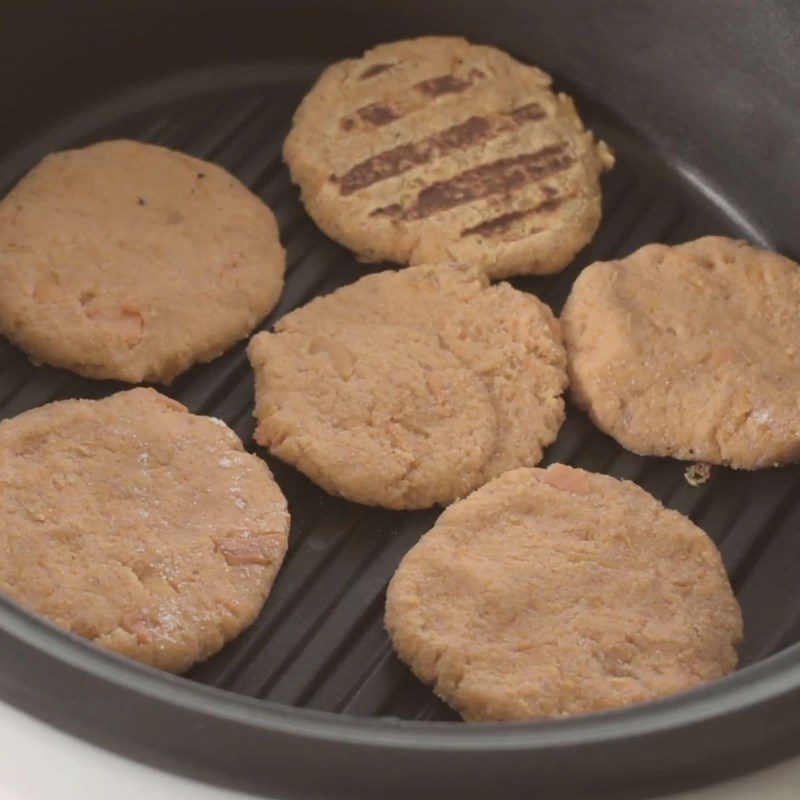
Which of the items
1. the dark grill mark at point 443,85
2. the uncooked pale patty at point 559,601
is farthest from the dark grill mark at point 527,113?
the uncooked pale patty at point 559,601

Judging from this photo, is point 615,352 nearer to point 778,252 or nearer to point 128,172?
point 778,252

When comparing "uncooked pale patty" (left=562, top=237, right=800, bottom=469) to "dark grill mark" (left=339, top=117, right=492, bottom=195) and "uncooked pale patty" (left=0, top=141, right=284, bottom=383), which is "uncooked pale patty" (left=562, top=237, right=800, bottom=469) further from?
"uncooked pale patty" (left=0, top=141, right=284, bottom=383)

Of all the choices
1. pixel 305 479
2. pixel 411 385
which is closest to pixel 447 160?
pixel 411 385

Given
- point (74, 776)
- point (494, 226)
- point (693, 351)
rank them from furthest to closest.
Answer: point (494, 226) < point (693, 351) < point (74, 776)

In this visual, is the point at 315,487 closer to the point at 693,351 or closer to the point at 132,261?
the point at 132,261

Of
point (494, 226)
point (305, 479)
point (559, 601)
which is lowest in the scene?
point (305, 479)

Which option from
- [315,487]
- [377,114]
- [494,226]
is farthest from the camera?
[377,114]

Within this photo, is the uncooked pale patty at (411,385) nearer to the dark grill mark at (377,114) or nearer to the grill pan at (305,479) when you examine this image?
the grill pan at (305,479)
